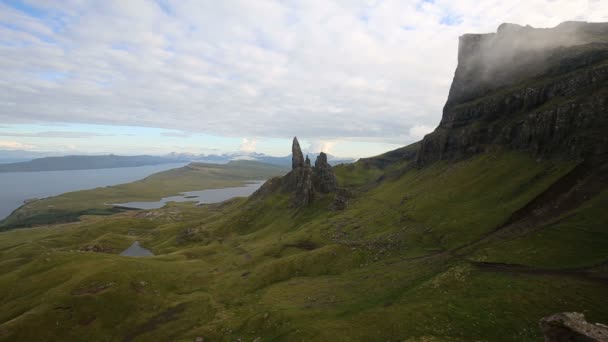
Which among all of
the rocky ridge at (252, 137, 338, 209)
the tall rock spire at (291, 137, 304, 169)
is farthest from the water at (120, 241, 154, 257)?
the tall rock spire at (291, 137, 304, 169)

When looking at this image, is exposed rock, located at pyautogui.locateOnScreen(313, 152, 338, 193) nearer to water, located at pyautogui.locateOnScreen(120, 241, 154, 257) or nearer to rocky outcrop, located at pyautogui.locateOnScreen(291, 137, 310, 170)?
rocky outcrop, located at pyautogui.locateOnScreen(291, 137, 310, 170)

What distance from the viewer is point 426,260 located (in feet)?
202

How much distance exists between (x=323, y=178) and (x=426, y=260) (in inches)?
4258

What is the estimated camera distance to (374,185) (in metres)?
175

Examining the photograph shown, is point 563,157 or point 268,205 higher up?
point 563,157

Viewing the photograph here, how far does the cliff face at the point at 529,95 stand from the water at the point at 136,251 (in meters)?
144

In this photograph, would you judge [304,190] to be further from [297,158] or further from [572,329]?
[572,329]

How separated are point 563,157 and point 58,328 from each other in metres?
125

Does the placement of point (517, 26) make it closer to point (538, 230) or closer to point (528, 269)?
point (538, 230)

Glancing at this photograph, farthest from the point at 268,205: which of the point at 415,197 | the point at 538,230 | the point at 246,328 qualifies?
the point at 538,230

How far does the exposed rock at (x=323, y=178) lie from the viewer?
6491 inches

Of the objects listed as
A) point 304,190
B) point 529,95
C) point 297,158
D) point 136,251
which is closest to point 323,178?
point 304,190

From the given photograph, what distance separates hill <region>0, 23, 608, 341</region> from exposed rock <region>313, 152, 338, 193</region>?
1564 cm

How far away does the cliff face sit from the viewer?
8475cm
